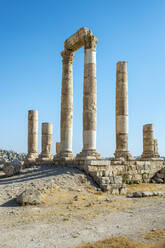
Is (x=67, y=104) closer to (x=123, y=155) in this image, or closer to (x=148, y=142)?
(x=123, y=155)

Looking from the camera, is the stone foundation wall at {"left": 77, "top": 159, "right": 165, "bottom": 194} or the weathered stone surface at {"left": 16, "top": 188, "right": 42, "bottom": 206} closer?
the weathered stone surface at {"left": 16, "top": 188, "right": 42, "bottom": 206}

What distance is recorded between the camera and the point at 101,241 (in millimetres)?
6562

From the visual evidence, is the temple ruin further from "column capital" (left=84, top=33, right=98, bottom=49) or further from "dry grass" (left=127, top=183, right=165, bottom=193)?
"dry grass" (left=127, top=183, right=165, bottom=193)

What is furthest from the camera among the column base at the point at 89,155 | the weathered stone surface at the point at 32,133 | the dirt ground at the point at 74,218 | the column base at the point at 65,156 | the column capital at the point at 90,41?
the weathered stone surface at the point at 32,133

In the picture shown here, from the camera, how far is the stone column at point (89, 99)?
1923 centimetres

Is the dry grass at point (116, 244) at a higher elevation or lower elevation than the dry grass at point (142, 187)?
higher

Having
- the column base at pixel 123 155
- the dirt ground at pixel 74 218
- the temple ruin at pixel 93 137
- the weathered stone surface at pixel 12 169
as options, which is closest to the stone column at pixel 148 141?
the temple ruin at pixel 93 137

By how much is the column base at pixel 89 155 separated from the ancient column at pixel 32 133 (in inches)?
486

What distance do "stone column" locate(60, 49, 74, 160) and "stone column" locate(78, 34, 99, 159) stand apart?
2.99 metres

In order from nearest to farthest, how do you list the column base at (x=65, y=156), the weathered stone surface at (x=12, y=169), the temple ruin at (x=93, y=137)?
1. the temple ruin at (x=93, y=137)
2. the weathered stone surface at (x=12, y=169)
3. the column base at (x=65, y=156)

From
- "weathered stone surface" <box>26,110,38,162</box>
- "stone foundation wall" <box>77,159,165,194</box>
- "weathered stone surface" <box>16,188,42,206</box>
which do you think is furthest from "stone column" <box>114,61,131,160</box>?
"weathered stone surface" <box>16,188,42,206</box>

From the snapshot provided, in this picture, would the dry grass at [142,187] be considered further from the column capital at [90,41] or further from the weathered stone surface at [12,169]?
the column capital at [90,41]

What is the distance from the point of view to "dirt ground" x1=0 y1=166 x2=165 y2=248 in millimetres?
6809

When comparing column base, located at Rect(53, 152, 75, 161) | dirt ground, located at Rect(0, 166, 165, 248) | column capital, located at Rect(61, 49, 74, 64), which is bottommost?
dirt ground, located at Rect(0, 166, 165, 248)
